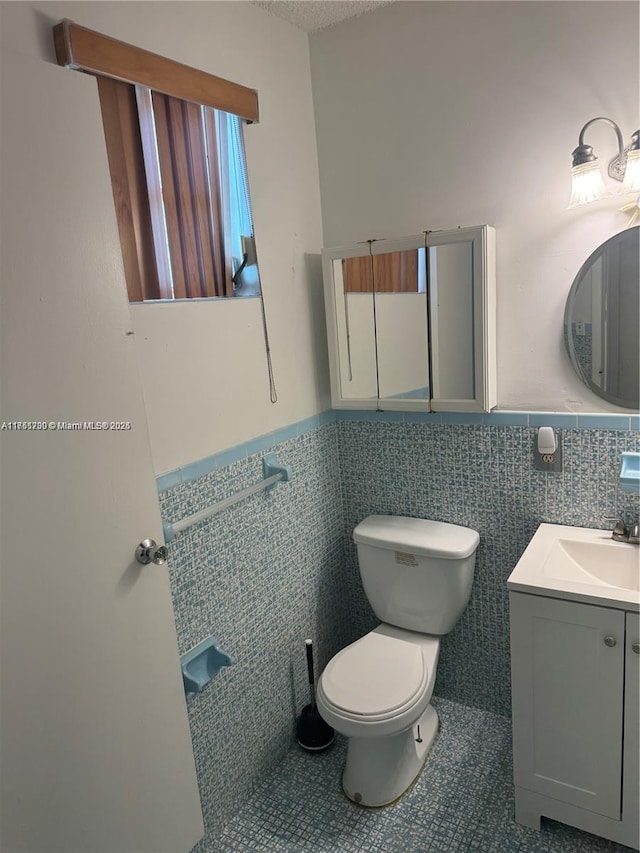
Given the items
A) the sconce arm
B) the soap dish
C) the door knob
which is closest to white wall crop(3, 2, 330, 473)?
the door knob

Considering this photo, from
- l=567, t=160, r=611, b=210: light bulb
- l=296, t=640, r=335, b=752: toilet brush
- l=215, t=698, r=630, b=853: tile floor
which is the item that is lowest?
l=215, t=698, r=630, b=853: tile floor

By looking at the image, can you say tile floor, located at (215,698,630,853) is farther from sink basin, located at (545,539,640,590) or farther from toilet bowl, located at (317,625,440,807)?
sink basin, located at (545,539,640,590)

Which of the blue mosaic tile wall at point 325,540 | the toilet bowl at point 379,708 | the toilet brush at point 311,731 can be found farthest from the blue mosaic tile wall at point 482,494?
the toilet brush at point 311,731

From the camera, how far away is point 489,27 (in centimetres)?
180

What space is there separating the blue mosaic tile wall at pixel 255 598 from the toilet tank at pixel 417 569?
0.70 ft

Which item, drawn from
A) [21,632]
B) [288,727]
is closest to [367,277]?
[21,632]

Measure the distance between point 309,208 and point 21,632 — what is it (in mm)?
1687

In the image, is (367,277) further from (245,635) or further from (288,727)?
(288,727)

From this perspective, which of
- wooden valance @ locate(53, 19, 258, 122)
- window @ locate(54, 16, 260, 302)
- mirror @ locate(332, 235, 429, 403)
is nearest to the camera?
wooden valance @ locate(53, 19, 258, 122)

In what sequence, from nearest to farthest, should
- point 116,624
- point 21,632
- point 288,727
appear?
point 21,632, point 116,624, point 288,727

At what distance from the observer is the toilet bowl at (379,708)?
5.71ft

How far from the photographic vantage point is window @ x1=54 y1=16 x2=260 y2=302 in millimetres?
1400

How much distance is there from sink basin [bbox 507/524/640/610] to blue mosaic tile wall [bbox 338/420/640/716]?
0.32ft

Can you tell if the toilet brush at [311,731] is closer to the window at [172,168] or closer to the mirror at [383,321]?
the mirror at [383,321]
